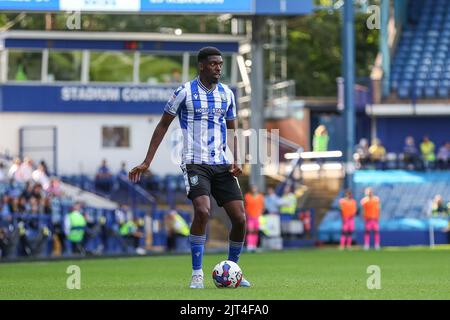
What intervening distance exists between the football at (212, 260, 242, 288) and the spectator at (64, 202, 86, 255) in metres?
18.3

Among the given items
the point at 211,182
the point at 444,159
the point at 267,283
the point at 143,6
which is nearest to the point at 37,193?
the point at 143,6

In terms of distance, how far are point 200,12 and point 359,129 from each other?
22198mm

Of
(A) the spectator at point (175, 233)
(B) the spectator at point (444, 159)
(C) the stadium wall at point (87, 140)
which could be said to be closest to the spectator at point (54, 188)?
(A) the spectator at point (175, 233)

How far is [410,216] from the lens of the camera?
37.8 m

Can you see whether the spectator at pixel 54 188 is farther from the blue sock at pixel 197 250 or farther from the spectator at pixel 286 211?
the blue sock at pixel 197 250

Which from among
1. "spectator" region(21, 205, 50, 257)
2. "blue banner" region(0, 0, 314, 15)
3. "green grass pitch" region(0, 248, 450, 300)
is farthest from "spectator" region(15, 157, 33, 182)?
"green grass pitch" region(0, 248, 450, 300)

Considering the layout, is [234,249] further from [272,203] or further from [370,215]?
[272,203]

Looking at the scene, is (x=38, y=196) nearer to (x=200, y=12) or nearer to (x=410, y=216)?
(x=200, y=12)

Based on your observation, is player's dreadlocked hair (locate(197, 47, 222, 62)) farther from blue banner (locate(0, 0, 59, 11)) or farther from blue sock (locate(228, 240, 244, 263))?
blue banner (locate(0, 0, 59, 11))

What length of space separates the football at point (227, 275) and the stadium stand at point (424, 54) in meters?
31.4

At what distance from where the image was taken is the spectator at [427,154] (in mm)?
40500

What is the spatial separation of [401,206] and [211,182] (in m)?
25.5

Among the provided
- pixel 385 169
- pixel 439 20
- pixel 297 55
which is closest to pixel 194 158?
pixel 385 169

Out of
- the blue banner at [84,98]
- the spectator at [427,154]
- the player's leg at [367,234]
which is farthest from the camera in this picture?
the blue banner at [84,98]
